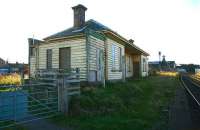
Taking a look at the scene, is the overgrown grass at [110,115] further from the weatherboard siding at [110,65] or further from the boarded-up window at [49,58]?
the boarded-up window at [49,58]

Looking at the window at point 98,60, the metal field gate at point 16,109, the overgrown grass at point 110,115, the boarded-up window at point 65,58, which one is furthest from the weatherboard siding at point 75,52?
the metal field gate at point 16,109

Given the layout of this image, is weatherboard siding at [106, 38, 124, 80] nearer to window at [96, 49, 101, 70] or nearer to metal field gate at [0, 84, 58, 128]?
window at [96, 49, 101, 70]

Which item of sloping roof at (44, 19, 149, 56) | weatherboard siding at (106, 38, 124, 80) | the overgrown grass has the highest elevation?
sloping roof at (44, 19, 149, 56)

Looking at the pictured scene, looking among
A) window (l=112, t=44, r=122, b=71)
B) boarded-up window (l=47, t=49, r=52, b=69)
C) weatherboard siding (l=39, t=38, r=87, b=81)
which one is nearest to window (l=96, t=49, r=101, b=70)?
weatherboard siding (l=39, t=38, r=87, b=81)

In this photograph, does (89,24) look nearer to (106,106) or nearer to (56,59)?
(56,59)

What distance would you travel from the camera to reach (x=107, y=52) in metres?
19.7

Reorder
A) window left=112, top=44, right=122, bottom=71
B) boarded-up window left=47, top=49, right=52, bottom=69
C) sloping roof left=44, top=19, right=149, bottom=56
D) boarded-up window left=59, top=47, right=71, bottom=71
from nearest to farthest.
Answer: sloping roof left=44, top=19, right=149, bottom=56, boarded-up window left=59, top=47, right=71, bottom=71, boarded-up window left=47, top=49, right=52, bottom=69, window left=112, top=44, right=122, bottom=71

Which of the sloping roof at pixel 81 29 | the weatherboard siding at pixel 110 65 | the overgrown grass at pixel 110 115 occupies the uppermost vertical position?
the sloping roof at pixel 81 29

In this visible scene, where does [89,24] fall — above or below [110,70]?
above

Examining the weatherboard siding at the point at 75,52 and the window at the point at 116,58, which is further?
the window at the point at 116,58

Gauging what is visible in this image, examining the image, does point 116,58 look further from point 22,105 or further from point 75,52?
point 22,105

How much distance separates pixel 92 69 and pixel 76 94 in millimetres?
5858

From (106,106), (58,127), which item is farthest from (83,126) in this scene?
(106,106)

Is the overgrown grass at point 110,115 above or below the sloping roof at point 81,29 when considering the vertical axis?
below
